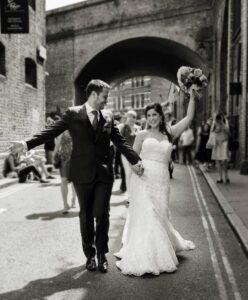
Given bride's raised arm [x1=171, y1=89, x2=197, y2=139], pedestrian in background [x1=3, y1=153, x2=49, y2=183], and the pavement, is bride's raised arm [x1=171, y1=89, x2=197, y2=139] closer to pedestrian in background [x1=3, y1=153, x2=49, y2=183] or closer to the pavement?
the pavement

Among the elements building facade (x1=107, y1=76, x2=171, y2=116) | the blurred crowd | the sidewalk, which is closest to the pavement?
the sidewalk

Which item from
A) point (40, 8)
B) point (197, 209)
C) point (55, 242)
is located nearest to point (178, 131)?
point (55, 242)

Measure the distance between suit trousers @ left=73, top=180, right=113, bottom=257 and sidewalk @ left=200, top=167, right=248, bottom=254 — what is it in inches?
68.8

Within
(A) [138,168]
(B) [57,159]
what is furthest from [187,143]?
(A) [138,168]

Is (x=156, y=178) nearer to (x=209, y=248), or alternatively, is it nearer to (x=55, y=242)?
(x=209, y=248)

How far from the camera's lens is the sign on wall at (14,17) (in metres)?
11.7

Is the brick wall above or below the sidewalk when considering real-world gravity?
above

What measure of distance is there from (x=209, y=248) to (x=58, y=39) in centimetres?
2077

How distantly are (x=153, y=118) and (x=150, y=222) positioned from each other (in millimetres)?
1082

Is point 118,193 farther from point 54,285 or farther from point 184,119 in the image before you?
point 54,285

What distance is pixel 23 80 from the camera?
1484 cm

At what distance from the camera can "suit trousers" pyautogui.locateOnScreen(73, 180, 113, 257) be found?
4.30 metres

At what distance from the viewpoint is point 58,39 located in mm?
24188

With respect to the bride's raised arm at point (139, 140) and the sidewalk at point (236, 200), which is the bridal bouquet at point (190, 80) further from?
the sidewalk at point (236, 200)
